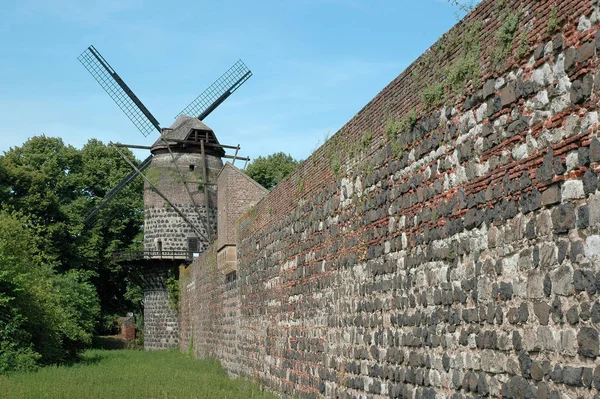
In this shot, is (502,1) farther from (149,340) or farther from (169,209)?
(149,340)

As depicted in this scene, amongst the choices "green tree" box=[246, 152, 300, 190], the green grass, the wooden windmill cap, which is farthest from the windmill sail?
the green grass

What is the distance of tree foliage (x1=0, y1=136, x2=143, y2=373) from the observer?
65.0 ft

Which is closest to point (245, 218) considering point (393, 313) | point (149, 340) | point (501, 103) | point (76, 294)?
point (393, 313)

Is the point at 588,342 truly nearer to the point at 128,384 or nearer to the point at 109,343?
the point at 128,384

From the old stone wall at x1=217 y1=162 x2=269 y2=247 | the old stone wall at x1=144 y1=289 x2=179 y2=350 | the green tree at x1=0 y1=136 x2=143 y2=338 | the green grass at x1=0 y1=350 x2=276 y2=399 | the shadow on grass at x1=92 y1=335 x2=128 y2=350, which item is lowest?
the green grass at x1=0 y1=350 x2=276 y2=399

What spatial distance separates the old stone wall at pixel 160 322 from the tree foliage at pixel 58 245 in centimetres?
274

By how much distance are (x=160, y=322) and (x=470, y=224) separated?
30124 mm

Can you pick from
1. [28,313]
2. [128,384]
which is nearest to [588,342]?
[128,384]

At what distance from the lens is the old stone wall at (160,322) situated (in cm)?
3400

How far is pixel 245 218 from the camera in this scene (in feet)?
52.0

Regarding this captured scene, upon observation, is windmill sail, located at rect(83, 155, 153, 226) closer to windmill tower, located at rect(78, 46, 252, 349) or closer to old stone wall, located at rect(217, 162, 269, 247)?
windmill tower, located at rect(78, 46, 252, 349)

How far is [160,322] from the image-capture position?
113 ft

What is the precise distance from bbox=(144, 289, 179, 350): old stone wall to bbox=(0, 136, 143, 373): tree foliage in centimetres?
274

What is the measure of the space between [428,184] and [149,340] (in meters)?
30.1
